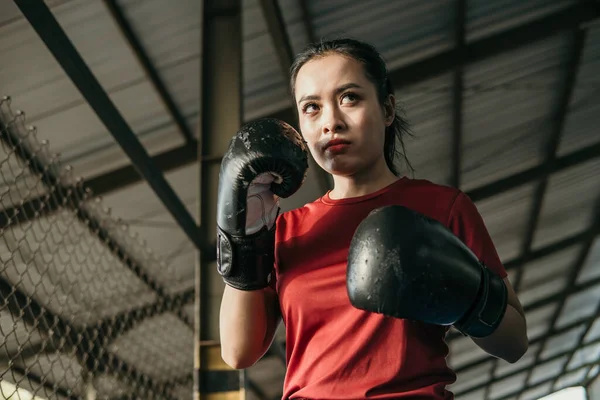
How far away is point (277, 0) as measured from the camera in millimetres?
5168

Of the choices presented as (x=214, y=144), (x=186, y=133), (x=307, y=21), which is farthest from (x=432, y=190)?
(x=186, y=133)

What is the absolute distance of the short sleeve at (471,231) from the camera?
1254 mm

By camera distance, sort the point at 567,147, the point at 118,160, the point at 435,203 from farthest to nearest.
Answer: the point at 567,147 → the point at 118,160 → the point at 435,203

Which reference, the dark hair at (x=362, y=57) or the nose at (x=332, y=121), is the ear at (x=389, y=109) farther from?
the nose at (x=332, y=121)

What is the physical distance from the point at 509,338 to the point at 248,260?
0.47 m

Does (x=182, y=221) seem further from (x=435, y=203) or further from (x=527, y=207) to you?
(x=527, y=207)

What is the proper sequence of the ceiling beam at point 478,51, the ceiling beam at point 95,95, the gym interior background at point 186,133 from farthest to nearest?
the ceiling beam at point 478,51, the gym interior background at point 186,133, the ceiling beam at point 95,95

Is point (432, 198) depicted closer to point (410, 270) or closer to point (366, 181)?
point (366, 181)

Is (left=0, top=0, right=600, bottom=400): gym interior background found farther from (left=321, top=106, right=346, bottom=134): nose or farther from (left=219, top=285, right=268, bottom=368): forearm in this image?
(left=321, top=106, right=346, bottom=134): nose

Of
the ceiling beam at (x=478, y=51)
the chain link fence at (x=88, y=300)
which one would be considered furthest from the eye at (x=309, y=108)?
the ceiling beam at (x=478, y=51)

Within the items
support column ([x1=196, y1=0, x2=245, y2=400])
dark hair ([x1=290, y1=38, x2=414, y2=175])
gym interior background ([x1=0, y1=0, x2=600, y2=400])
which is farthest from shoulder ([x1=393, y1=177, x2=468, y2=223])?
support column ([x1=196, y1=0, x2=245, y2=400])

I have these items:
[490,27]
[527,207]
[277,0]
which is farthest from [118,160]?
[527,207]

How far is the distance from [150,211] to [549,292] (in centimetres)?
855

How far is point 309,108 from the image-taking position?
4.31 ft
